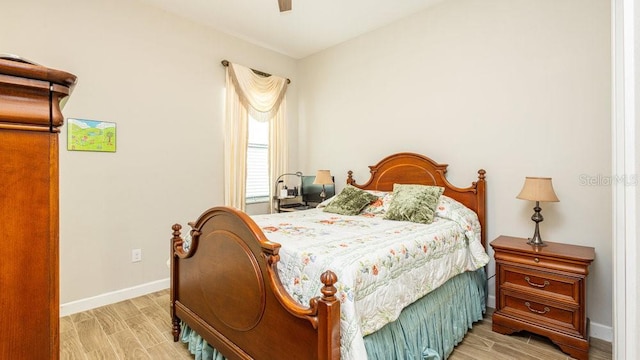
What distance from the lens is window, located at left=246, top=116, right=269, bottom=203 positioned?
4.11 metres

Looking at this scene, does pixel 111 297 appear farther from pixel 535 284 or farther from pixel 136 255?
pixel 535 284

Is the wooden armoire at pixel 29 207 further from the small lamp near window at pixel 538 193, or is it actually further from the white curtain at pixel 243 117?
the white curtain at pixel 243 117

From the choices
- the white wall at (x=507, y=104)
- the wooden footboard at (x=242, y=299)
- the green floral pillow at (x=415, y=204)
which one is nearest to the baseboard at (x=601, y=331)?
the white wall at (x=507, y=104)

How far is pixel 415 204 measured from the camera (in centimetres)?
268

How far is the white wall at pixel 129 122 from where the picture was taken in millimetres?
2732

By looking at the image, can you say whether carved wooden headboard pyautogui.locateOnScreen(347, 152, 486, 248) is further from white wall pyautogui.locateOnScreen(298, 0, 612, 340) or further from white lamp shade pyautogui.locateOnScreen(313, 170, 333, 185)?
white lamp shade pyautogui.locateOnScreen(313, 170, 333, 185)

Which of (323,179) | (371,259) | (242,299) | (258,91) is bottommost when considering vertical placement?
(242,299)

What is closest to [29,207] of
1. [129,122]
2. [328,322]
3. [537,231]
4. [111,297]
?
[328,322]

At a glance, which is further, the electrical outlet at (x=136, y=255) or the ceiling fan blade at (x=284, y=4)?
the electrical outlet at (x=136, y=255)

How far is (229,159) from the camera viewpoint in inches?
151

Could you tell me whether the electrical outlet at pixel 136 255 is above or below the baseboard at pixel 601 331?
above

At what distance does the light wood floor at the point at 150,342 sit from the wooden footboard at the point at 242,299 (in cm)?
21

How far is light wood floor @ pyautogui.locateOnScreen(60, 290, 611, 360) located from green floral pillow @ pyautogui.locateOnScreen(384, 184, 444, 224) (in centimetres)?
95

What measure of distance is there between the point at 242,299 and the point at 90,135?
2243mm
